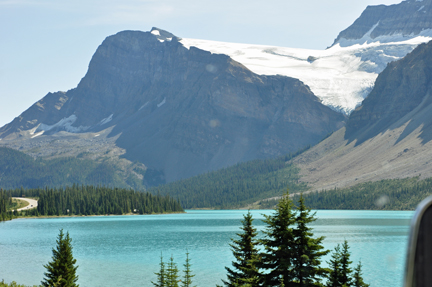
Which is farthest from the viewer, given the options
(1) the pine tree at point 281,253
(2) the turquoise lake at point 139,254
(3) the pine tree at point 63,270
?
(2) the turquoise lake at point 139,254

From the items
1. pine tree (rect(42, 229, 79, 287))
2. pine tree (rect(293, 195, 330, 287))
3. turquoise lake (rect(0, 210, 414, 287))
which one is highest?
pine tree (rect(293, 195, 330, 287))

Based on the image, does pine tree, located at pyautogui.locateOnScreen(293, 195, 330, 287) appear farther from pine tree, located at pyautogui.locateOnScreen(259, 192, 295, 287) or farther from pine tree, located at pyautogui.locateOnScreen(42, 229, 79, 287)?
pine tree, located at pyautogui.locateOnScreen(42, 229, 79, 287)

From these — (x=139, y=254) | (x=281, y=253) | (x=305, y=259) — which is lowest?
(x=139, y=254)

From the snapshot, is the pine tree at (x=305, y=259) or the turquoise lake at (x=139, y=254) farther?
the turquoise lake at (x=139, y=254)

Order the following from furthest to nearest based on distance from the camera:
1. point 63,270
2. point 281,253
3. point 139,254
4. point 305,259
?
point 139,254, point 63,270, point 281,253, point 305,259

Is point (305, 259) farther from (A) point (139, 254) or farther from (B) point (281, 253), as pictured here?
(A) point (139, 254)

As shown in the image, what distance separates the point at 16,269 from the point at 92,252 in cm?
2593

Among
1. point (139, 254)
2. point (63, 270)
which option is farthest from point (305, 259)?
point (139, 254)

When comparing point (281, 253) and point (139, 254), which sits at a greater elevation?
point (281, 253)

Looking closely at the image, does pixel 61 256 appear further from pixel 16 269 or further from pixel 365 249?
pixel 365 249

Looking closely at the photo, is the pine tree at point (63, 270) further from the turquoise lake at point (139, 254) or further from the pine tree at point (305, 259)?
the turquoise lake at point (139, 254)

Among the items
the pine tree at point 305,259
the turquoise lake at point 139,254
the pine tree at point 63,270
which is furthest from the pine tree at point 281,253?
the pine tree at point 63,270

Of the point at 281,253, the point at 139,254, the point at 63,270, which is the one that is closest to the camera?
the point at 281,253

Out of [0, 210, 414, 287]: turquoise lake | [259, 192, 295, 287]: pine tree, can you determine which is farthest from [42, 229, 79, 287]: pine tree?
[0, 210, 414, 287]: turquoise lake
